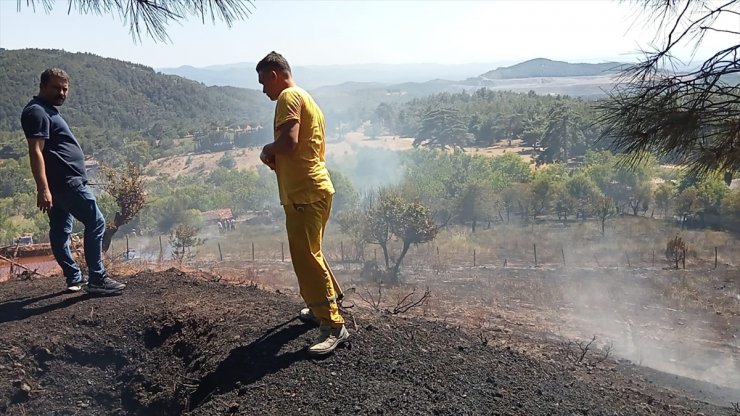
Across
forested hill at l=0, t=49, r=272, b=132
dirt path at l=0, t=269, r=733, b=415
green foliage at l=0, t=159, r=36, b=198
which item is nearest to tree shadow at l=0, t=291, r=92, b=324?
dirt path at l=0, t=269, r=733, b=415

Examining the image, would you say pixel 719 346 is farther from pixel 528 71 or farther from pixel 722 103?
pixel 528 71

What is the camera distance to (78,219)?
4.02 metres

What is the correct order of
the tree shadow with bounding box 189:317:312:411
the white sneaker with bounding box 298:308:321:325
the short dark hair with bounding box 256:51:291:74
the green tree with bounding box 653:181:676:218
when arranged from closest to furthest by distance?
the tree shadow with bounding box 189:317:312:411 → the short dark hair with bounding box 256:51:291:74 → the white sneaker with bounding box 298:308:321:325 → the green tree with bounding box 653:181:676:218

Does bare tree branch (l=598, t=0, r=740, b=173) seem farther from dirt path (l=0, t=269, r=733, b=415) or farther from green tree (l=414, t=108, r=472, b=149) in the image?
green tree (l=414, t=108, r=472, b=149)

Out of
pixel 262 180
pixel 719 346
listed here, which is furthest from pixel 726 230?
pixel 262 180

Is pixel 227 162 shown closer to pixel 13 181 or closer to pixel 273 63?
pixel 13 181

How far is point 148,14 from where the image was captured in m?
3.38

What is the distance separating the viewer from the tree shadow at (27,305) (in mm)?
3928

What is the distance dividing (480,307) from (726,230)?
1826 cm

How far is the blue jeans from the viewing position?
154 inches

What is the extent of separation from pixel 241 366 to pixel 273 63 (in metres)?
1.68

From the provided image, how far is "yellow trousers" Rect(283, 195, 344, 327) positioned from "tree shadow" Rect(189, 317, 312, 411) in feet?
0.89

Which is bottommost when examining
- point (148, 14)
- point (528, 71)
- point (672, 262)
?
point (672, 262)

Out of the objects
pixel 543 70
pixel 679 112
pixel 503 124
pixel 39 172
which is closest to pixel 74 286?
pixel 39 172
